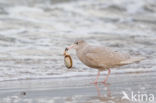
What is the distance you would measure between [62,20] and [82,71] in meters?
7.62

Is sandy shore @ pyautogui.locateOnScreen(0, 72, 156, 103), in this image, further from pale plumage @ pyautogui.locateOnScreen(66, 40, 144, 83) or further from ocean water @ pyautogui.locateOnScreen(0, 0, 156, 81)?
ocean water @ pyautogui.locateOnScreen(0, 0, 156, 81)

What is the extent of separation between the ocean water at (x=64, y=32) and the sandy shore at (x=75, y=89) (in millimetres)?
459

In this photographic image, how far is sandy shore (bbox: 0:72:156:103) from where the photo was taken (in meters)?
5.57

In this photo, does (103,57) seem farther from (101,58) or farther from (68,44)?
(68,44)

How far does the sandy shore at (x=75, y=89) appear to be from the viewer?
5574 millimetres

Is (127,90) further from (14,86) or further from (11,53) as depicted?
(11,53)

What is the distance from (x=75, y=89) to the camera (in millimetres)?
6285

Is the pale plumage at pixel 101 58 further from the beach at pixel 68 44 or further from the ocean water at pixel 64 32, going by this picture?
the ocean water at pixel 64 32

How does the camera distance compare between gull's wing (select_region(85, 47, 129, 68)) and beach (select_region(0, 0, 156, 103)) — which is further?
gull's wing (select_region(85, 47, 129, 68))

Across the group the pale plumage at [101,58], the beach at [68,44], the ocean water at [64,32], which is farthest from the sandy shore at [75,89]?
the ocean water at [64,32]

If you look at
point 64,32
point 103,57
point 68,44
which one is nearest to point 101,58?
point 103,57

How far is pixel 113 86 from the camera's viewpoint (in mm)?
6543

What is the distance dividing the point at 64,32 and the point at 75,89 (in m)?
7.03

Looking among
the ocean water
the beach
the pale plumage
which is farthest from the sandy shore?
the ocean water
